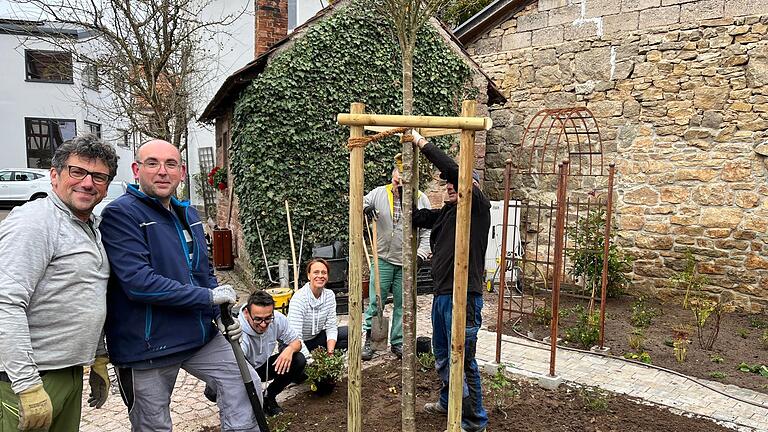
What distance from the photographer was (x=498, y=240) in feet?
27.8

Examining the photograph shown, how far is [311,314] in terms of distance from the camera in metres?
4.39

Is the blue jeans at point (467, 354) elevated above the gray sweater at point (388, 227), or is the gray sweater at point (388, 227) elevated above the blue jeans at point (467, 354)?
the gray sweater at point (388, 227)

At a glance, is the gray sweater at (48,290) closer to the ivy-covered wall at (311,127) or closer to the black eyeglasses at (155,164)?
the black eyeglasses at (155,164)

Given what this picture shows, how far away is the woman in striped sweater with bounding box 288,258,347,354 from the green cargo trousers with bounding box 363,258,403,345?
75cm

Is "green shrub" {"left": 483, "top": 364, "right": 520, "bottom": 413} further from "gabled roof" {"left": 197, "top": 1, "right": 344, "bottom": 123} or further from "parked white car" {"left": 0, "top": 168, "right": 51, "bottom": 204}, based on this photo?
"parked white car" {"left": 0, "top": 168, "right": 51, "bottom": 204}

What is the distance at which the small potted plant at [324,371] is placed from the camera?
13.0 feet

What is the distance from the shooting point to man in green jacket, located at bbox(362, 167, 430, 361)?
507cm

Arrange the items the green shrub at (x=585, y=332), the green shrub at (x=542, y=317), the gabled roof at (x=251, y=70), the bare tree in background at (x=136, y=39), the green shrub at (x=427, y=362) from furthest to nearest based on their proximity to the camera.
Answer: the bare tree in background at (x=136, y=39)
the gabled roof at (x=251, y=70)
the green shrub at (x=542, y=317)
the green shrub at (x=585, y=332)
the green shrub at (x=427, y=362)

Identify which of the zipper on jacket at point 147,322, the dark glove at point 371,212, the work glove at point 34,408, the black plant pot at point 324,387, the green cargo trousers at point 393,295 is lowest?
the black plant pot at point 324,387

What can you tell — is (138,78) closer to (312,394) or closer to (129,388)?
(312,394)

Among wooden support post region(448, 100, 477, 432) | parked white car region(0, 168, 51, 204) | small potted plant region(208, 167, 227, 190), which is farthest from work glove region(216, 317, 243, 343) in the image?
parked white car region(0, 168, 51, 204)

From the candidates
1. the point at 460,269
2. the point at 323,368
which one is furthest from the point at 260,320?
the point at 460,269

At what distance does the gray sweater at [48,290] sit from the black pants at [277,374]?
1647 millimetres

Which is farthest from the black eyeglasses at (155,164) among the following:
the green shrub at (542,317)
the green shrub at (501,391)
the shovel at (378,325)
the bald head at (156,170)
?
the green shrub at (542,317)
